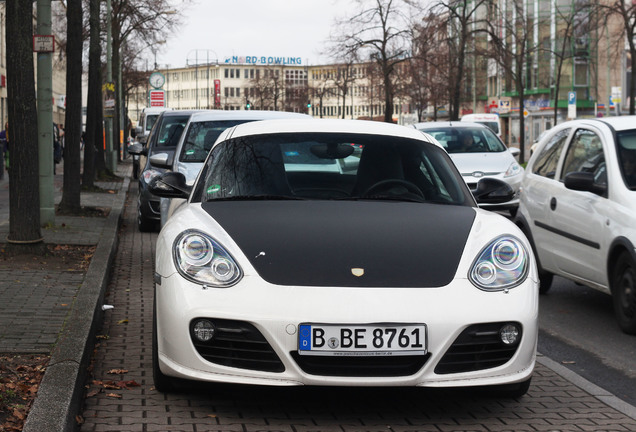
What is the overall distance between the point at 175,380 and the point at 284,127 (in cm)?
186

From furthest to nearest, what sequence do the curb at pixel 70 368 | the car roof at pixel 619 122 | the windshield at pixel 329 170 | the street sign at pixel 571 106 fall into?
1. the street sign at pixel 571 106
2. the car roof at pixel 619 122
3. the windshield at pixel 329 170
4. the curb at pixel 70 368

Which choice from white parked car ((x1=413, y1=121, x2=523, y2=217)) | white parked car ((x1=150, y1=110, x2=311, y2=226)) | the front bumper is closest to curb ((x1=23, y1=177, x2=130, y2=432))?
the front bumper

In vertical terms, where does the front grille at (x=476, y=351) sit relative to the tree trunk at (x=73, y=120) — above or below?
below

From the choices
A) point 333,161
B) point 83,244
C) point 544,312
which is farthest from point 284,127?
point 83,244

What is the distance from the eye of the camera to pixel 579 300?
10023mm

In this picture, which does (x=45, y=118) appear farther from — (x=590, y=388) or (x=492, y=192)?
(x=590, y=388)

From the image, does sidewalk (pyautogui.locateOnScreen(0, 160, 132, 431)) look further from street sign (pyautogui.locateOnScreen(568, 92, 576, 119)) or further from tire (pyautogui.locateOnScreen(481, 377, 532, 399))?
street sign (pyautogui.locateOnScreen(568, 92, 576, 119))

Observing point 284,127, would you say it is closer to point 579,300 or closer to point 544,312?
point 544,312

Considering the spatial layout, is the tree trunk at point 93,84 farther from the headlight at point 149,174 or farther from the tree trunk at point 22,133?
the tree trunk at point 22,133

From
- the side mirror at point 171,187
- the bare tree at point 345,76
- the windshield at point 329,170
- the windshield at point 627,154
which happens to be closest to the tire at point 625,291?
the windshield at point 627,154

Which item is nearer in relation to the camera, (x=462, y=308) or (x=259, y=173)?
(x=462, y=308)

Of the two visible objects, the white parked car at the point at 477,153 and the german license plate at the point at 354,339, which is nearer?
Answer: the german license plate at the point at 354,339

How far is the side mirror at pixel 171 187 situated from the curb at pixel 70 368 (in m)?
0.92

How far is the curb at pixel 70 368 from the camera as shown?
4.66 metres
